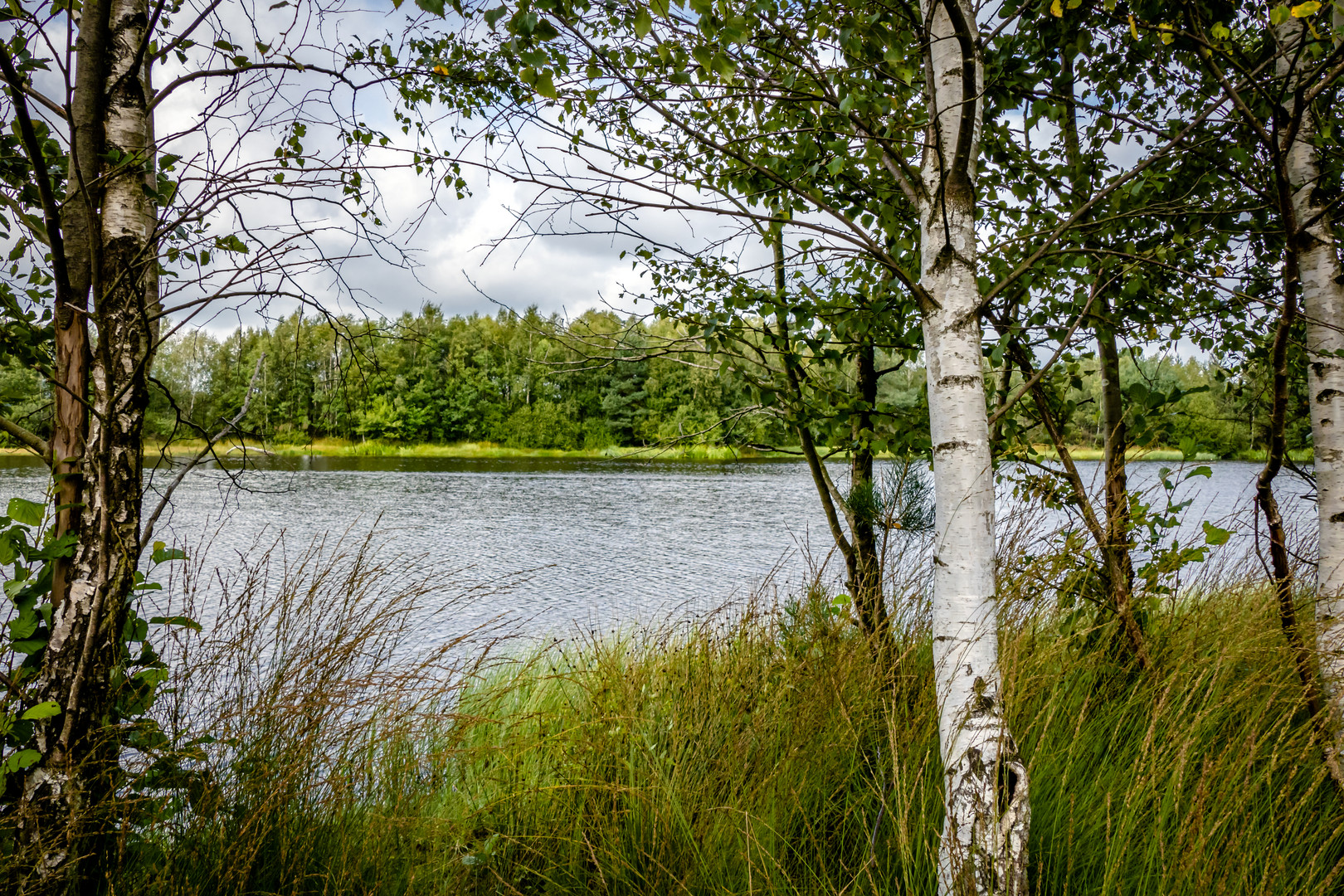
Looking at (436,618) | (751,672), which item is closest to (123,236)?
(751,672)

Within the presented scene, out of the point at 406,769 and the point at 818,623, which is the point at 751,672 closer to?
the point at 818,623

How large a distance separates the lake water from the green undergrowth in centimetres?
72

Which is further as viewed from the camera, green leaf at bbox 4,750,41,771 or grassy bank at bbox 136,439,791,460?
grassy bank at bbox 136,439,791,460

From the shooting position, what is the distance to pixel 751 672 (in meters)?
2.85

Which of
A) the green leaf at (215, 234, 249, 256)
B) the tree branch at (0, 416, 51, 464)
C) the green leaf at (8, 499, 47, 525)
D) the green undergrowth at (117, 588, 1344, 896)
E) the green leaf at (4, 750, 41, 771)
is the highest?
the green leaf at (215, 234, 249, 256)

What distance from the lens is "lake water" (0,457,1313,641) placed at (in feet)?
25.9

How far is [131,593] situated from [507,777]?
5.00 ft

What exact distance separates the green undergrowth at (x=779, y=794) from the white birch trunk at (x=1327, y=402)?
0.71 ft

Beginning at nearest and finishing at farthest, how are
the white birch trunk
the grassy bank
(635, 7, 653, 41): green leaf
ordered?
(635, 7, 653, 41): green leaf < the white birch trunk < the grassy bank

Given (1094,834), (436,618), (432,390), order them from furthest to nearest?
(432,390)
(436,618)
(1094,834)

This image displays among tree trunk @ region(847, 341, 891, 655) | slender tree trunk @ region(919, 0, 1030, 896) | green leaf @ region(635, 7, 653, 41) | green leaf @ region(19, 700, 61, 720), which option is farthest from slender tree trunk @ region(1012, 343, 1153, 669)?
green leaf @ region(19, 700, 61, 720)

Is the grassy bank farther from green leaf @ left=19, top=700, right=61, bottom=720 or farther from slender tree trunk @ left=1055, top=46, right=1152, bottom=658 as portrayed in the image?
green leaf @ left=19, top=700, right=61, bottom=720

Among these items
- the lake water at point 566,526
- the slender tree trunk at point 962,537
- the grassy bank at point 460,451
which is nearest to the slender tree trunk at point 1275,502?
the lake water at point 566,526

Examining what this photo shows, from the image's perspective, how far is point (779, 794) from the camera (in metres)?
2.23
